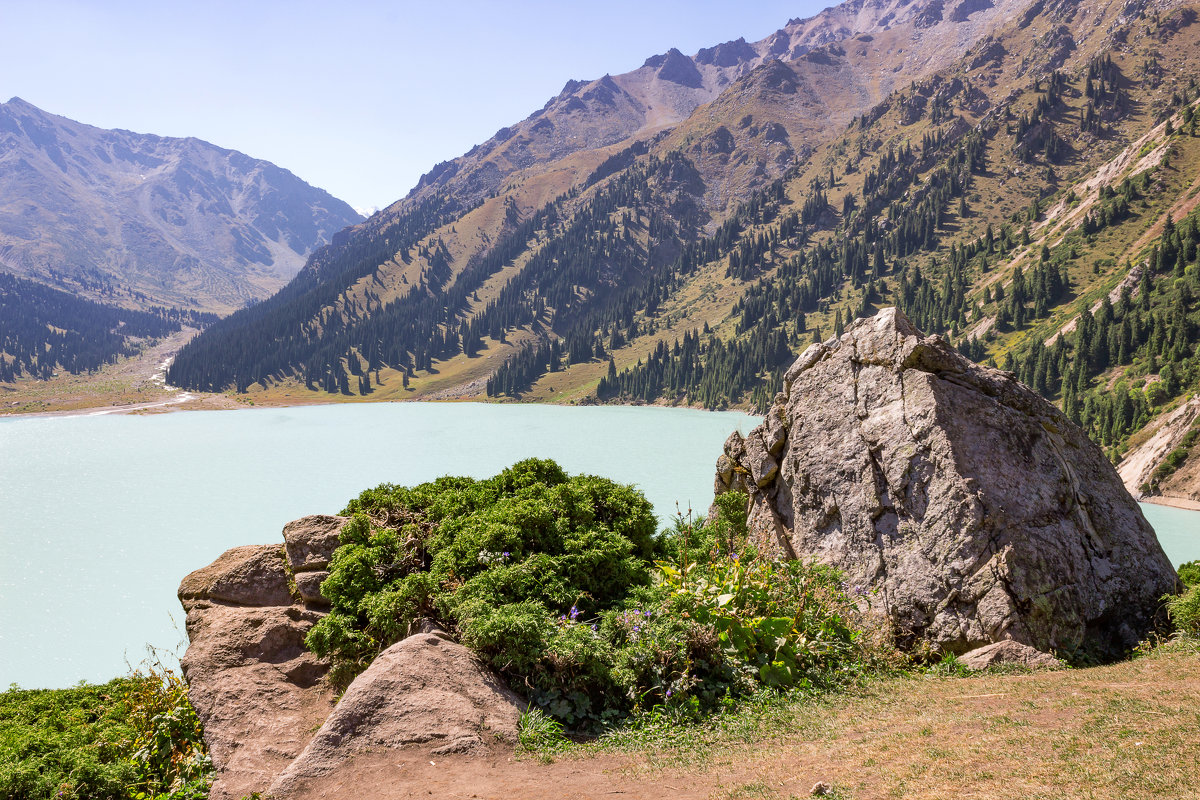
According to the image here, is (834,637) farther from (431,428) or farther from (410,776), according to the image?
(431,428)

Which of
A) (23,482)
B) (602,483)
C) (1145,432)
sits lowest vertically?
(1145,432)

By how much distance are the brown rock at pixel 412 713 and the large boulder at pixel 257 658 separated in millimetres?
1254

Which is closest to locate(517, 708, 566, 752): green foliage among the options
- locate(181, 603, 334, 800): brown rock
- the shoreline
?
locate(181, 603, 334, 800): brown rock

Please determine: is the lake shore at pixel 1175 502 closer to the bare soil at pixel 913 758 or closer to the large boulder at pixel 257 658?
the bare soil at pixel 913 758

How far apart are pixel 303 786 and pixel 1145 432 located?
279ft

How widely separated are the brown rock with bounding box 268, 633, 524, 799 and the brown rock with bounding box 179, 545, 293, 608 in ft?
15.6

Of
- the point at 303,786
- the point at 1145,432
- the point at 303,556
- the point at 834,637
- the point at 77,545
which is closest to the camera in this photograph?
the point at 303,786

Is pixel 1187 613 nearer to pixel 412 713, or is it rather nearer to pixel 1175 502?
pixel 412 713

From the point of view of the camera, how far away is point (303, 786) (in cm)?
728

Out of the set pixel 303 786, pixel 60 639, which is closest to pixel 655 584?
pixel 303 786

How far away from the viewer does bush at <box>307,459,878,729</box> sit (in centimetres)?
951

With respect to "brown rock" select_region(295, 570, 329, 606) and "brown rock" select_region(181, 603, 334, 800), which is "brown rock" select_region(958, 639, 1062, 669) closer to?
"brown rock" select_region(181, 603, 334, 800)

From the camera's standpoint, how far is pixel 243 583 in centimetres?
1258

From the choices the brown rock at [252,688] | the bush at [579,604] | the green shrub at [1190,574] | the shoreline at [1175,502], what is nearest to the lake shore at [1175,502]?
the shoreline at [1175,502]
